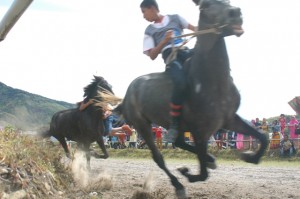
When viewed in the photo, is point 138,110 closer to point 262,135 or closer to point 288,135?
point 262,135

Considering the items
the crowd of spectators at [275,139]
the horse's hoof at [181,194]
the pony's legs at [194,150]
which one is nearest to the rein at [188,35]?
the pony's legs at [194,150]

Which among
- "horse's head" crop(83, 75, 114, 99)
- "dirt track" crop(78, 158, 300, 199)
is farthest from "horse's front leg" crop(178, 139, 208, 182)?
"horse's head" crop(83, 75, 114, 99)

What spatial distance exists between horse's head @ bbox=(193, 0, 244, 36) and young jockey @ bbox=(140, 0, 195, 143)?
657mm

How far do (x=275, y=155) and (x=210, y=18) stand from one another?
42.6 feet

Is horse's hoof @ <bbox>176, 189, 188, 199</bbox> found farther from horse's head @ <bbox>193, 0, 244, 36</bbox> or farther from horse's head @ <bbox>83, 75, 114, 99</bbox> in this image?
horse's head @ <bbox>83, 75, 114, 99</bbox>

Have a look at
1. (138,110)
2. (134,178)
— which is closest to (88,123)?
(134,178)

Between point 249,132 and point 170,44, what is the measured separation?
173 cm

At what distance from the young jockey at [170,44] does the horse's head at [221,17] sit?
66cm

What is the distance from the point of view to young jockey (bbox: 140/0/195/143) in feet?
22.2

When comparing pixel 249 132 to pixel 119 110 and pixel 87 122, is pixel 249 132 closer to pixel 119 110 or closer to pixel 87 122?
pixel 119 110

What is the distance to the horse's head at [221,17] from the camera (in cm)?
608

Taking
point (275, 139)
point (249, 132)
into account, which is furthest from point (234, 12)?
point (275, 139)

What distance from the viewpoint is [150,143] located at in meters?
8.11

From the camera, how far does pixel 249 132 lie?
6859 mm
